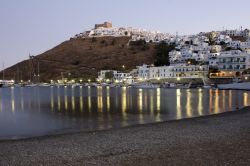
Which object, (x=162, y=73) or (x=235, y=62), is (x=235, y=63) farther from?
(x=162, y=73)

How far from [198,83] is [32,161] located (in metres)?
97.4

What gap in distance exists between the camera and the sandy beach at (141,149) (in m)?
10.6

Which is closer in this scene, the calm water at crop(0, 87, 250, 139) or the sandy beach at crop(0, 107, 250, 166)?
the sandy beach at crop(0, 107, 250, 166)

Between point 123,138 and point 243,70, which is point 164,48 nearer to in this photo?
point 243,70

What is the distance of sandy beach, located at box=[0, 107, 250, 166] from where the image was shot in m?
10.6

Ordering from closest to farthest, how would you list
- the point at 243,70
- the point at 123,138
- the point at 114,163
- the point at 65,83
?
1. the point at 114,163
2. the point at 123,138
3. the point at 243,70
4. the point at 65,83

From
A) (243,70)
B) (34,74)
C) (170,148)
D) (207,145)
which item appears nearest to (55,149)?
(170,148)

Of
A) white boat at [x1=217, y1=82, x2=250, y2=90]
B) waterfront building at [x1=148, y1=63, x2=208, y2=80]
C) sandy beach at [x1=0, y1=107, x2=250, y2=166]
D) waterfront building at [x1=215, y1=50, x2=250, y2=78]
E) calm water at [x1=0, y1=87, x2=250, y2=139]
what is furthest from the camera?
waterfront building at [x1=148, y1=63, x2=208, y2=80]

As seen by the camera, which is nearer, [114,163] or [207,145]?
[114,163]

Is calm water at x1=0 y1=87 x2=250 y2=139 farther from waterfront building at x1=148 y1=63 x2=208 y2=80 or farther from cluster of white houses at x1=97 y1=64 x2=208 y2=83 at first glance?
cluster of white houses at x1=97 y1=64 x2=208 y2=83

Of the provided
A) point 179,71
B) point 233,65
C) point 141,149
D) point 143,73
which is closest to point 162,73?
point 179,71

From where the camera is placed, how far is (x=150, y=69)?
13175 cm

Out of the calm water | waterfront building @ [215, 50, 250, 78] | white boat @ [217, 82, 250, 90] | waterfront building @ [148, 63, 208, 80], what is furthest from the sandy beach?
waterfront building @ [148, 63, 208, 80]

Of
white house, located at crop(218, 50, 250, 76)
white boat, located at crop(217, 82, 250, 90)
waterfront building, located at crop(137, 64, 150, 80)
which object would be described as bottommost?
white boat, located at crop(217, 82, 250, 90)
